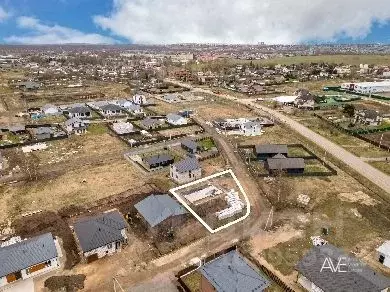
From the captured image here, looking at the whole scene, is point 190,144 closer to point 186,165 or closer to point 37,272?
point 186,165

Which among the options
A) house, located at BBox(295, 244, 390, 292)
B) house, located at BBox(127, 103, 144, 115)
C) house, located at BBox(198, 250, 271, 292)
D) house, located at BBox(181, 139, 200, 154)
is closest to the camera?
house, located at BBox(198, 250, 271, 292)

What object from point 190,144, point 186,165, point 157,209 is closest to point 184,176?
point 186,165

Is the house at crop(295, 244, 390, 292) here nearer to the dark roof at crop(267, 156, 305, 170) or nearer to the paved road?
the dark roof at crop(267, 156, 305, 170)

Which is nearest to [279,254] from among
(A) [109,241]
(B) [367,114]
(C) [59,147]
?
(A) [109,241]

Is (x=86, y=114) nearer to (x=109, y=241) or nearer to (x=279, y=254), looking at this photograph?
(x=109, y=241)

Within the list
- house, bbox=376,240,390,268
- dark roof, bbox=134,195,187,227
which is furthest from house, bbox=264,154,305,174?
house, bbox=376,240,390,268

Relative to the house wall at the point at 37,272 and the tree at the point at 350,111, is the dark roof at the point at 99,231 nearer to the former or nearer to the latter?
the house wall at the point at 37,272

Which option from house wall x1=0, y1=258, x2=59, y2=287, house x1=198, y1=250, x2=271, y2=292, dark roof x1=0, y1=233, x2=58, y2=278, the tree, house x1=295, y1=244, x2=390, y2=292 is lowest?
house wall x1=0, y1=258, x2=59, y2=287

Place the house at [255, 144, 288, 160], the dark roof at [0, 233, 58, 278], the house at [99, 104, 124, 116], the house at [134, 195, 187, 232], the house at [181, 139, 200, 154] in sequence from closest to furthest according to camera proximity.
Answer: the dark roof at [0, 233, 58, 278] < the house at [134, 195, 187, 232] < the house at [255, 144, 288, 160] < the house at [181, 139, 200, 154] < the house at [99, 104, 124, 116]
